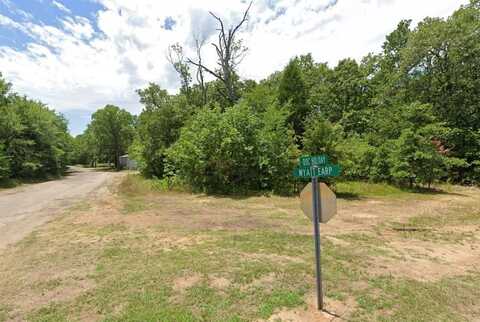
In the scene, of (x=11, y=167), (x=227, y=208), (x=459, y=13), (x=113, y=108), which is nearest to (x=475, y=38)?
(x=459, y=13)

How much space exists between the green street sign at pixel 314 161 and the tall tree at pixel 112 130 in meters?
43.9

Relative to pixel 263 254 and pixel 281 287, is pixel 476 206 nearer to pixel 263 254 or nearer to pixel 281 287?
pixel 263 254

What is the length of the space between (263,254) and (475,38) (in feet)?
64.5

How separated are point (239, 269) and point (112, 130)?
146ft

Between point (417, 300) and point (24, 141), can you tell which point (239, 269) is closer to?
point (417, 300)

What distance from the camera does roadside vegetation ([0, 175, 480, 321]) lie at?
3.18 meters

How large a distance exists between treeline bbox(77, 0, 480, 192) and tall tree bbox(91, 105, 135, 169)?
22.2 metres

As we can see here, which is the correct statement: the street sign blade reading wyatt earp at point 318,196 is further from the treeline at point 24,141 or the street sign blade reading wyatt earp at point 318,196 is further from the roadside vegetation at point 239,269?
the treeline at point 24,141

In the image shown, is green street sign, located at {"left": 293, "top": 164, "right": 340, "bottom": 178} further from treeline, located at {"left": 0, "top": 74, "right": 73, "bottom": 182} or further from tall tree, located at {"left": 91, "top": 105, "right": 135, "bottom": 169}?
tall tree, located at {"left": 91, "top": 105, "right": 135, "bottom": 169}

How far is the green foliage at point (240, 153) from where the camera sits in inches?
509

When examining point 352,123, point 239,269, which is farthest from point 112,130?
point 239,269

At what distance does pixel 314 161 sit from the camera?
10.3ft

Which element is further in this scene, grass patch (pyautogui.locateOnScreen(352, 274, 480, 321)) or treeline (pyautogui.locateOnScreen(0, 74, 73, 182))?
treeline (pyautogui.locateOnScreen(0, 74, 73, 182))

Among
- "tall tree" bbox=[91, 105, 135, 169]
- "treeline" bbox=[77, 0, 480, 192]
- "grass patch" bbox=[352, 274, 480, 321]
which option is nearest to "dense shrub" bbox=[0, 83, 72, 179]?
"treeline" bbox=[77, 0, 480, 192]
